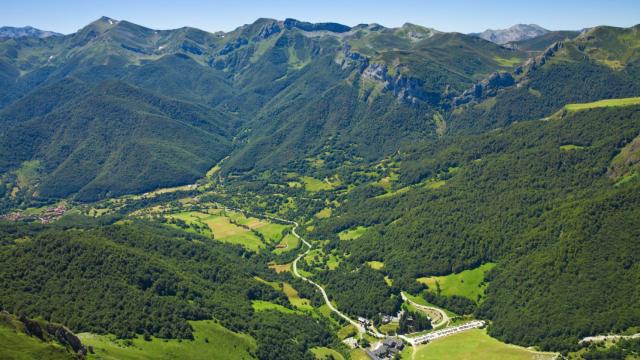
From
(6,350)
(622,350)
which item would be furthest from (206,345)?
(622,350)

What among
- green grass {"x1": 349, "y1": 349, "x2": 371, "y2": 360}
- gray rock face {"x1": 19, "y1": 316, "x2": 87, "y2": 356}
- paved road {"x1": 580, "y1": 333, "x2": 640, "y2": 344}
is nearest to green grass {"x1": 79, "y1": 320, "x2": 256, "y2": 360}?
gray rock face {"x1": 19, "y1": 316, "x2": 87, "y2": 356}

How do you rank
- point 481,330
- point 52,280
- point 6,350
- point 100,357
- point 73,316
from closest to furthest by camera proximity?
point 6,350
point 100,357
point 73,316
point 52,280
point 481,330

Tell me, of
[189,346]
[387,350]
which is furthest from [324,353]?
[189,346]

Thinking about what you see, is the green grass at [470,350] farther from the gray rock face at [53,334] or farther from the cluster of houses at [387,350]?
the gray rock face at [53,334]

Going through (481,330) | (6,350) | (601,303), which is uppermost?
(6,350)

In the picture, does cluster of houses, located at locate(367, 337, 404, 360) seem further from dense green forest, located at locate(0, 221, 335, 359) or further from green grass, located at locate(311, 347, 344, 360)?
dense green forest, located at locate(0, 221, 335, 359)

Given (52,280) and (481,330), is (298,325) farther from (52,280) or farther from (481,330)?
(52,280)

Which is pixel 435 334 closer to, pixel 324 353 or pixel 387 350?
pixel 387 350
